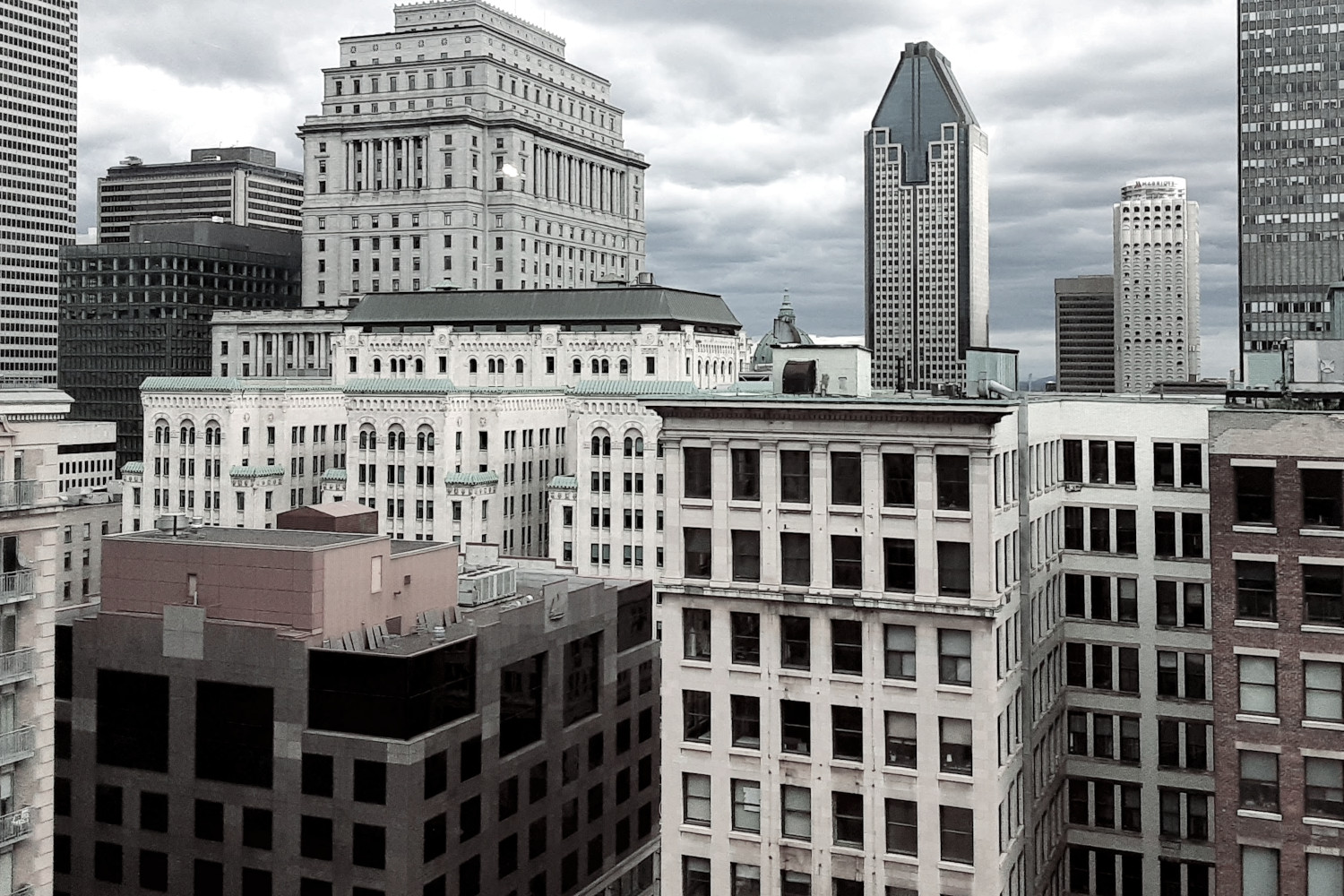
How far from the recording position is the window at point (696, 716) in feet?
198

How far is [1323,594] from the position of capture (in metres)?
50.0

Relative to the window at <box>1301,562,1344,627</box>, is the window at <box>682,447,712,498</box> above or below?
above

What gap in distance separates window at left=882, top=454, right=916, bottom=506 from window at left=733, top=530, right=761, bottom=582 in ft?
20.5

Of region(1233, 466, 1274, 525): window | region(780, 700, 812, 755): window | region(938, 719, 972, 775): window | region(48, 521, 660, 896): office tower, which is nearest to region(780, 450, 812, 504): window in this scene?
region(780, 700, 812, 755): window

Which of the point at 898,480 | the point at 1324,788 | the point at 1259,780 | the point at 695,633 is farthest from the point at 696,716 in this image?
the point at 1324,788

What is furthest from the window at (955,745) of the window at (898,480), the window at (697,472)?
the window at (697,472)

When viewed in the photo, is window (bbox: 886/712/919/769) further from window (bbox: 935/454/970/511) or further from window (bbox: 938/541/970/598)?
window (bbox: 935/454/970/511)

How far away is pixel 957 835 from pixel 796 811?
23.3ft

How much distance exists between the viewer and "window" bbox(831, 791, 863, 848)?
189 feet

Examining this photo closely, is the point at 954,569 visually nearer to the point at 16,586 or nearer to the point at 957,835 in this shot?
the point at 957,835

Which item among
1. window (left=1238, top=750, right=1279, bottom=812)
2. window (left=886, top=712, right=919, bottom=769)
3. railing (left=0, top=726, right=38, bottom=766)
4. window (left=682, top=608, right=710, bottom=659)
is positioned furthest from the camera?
window (left=682, top=608, right=710, bottom=659)

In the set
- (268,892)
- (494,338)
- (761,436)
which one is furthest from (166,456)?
(761,436)

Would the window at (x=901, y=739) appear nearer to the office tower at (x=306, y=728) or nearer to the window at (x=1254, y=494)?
the window at (x=1254, y=494)

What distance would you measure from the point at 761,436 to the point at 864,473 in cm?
503
